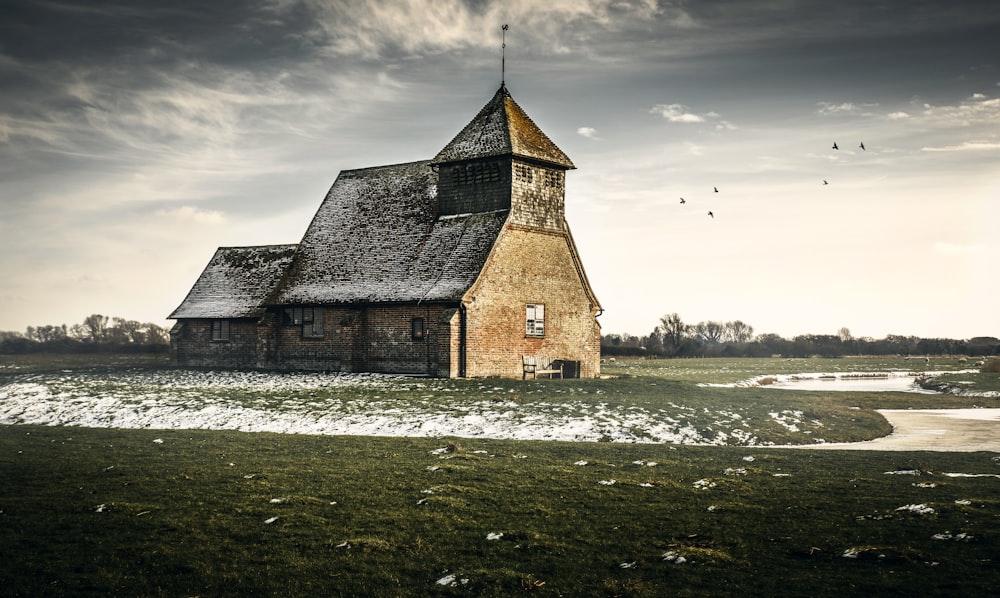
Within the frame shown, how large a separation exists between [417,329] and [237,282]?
59.4ft

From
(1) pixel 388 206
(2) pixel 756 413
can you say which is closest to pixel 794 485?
(2) pixel 756 413

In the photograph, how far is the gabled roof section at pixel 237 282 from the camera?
48.3 metres

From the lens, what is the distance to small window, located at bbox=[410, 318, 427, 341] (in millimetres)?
38344

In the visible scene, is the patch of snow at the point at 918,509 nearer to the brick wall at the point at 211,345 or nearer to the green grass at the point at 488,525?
the green grass at the point at 488,525

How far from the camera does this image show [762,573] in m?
9.32

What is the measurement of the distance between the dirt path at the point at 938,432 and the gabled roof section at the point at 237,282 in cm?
3390

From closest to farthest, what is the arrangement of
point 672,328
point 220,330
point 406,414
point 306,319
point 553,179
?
point 406,414, point 553,179, point 306,319, point 220,330, point 672,328

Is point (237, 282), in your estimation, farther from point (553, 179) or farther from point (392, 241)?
point (553, 179)

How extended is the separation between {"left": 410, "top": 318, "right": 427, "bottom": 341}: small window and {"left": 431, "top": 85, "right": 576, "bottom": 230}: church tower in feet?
22.4

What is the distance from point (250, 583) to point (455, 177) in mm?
34263

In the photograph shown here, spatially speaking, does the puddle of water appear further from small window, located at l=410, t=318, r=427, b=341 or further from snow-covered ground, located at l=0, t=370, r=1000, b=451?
small window, located at l=410, t=318, r=427, b=341

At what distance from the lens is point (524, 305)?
39562mm

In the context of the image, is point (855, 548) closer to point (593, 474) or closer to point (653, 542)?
point (653, 542)

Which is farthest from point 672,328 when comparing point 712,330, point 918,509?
point 918,509
